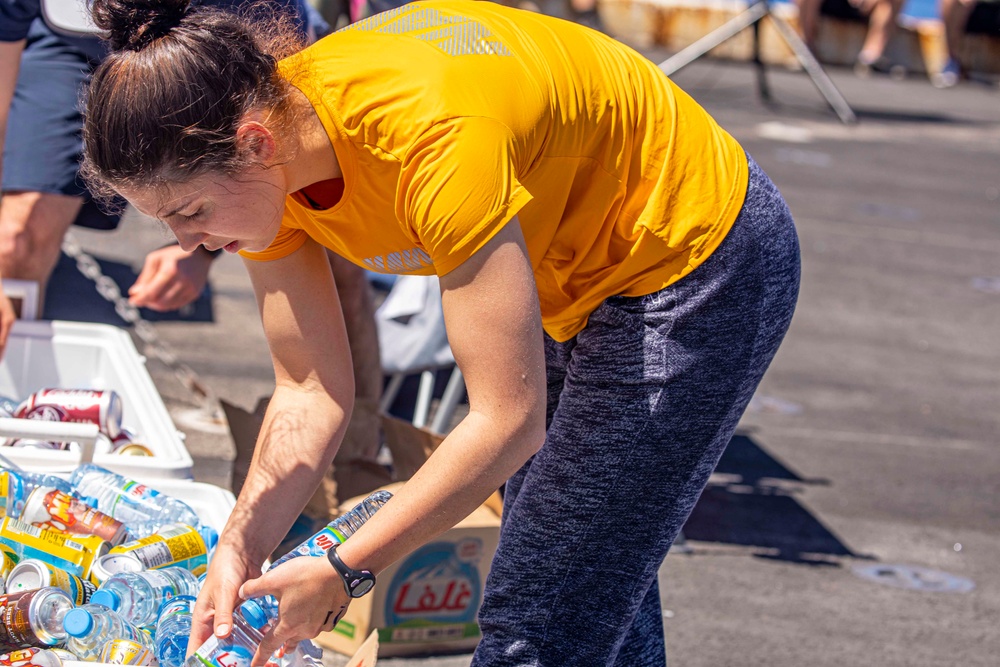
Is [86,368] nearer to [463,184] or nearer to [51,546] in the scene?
[51,546]

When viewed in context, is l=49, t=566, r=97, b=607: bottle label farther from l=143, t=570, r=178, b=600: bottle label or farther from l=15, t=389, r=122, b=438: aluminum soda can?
l=15, t=389, r=122, b=438: aluminum soda can

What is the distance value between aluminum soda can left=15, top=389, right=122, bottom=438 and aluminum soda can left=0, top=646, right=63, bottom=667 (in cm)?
91

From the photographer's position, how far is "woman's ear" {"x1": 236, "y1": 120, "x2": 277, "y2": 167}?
1.54m

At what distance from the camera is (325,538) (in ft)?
5.62

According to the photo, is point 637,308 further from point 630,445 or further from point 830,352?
point 830,352

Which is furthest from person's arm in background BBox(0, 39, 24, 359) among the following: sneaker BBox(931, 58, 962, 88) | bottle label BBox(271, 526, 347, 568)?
sneaker BBox(931, 58, 962, 88)

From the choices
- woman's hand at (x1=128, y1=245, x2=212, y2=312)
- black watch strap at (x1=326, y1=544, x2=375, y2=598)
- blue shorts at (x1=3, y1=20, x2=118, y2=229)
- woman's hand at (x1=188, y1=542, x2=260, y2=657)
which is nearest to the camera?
black watch strap at (x1=326, y1=544, x2=375, y2=598)

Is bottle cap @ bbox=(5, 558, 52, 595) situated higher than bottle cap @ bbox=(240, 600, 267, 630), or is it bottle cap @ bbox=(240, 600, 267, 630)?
bottle cap @ bbox=(240, 600, 267, 630)

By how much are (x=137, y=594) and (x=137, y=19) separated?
3.50ft

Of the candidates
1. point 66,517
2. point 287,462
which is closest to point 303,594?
point 287,462

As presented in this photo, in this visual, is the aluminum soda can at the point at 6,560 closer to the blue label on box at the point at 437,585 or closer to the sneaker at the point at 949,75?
the blue label on box at the point at 437,585

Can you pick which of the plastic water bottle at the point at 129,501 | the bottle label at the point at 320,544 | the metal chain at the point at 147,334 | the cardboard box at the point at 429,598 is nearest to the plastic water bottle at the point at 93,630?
the plastic water bottle at the point at 129,501

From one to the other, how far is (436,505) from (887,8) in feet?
46.9

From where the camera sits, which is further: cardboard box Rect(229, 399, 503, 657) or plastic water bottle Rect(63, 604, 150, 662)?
cardboard box Rect(229, 399, 503, 657)
